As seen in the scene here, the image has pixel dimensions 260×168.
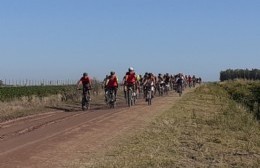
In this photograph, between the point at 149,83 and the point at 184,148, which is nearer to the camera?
the point at 184,148

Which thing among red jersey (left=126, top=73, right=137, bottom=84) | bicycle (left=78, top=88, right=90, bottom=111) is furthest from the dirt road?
red jersey (left=126, top=73, right=137, bottom=84)

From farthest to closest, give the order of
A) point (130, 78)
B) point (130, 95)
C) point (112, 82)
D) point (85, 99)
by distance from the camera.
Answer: point (112, 82), point (130, 78), point (130, 95), point (85, 99)

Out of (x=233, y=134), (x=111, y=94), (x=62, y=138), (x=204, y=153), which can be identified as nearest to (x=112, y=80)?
(x=111, y=94)

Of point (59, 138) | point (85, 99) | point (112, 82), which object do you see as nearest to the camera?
point (59, 138)

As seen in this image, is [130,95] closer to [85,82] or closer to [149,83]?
[85,82]

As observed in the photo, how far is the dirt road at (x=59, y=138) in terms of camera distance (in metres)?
11.5

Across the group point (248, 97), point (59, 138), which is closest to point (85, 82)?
point (59, 138)

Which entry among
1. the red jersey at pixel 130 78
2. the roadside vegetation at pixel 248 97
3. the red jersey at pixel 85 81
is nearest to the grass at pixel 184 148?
the red jersey at pixel 85 81

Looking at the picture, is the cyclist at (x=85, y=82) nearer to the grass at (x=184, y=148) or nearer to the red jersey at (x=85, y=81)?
the red jersey at (x=85, y=81)

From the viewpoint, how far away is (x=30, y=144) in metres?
13.7

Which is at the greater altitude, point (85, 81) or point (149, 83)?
point (85, 81)

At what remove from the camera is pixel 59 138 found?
14.8 metres

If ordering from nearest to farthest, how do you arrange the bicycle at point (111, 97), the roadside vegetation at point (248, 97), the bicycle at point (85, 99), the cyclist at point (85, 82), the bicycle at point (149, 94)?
the bicycle at point (85, 99) → the cyclist at point (85, 82) → the bicycle at point (111, 97) → the bicycle at point (149, 94) → the roadside vegetation at point (248, 97)

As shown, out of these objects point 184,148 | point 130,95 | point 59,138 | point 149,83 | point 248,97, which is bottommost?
point 184,148
